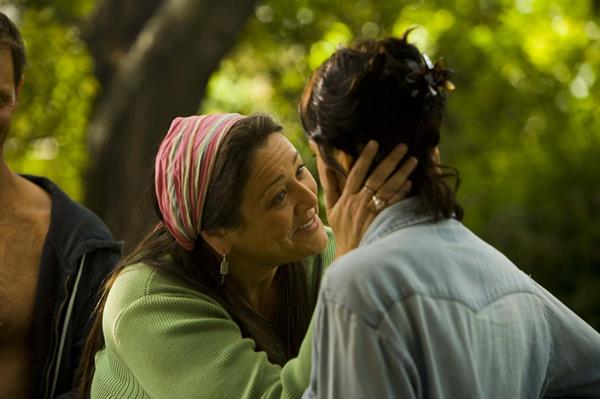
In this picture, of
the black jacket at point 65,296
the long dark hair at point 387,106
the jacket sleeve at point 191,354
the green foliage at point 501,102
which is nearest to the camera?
the long dark hair at point 387,106

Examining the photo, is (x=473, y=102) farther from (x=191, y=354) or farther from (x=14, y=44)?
(x=191, y=354)

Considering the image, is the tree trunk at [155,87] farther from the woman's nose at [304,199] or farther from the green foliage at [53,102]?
the woman's nose at [304,199]

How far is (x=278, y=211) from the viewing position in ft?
10.6

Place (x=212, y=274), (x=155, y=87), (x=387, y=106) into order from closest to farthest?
(x=387, y=106)
(x=212, y=274)
(x=155, y=87)

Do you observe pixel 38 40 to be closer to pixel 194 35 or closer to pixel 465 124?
pixel 194 35

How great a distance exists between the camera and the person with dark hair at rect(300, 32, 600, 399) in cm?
225

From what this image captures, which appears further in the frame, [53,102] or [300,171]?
[53,102]

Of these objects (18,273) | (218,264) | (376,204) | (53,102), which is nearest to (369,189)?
(376,204)

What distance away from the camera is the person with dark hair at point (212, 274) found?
2.98 m

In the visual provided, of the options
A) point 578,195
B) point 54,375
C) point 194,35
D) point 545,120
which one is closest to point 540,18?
point 545,120

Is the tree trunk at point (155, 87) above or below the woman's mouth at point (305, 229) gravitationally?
below

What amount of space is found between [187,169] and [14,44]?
1.07 metres

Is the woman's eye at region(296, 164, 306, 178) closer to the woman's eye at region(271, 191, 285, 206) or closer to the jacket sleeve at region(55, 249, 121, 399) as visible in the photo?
the woman's eye at region(271, 191, 285, 206)

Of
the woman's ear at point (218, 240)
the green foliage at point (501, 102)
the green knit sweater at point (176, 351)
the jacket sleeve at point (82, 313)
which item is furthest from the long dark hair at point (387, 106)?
the green foliage at point (501, 102)
